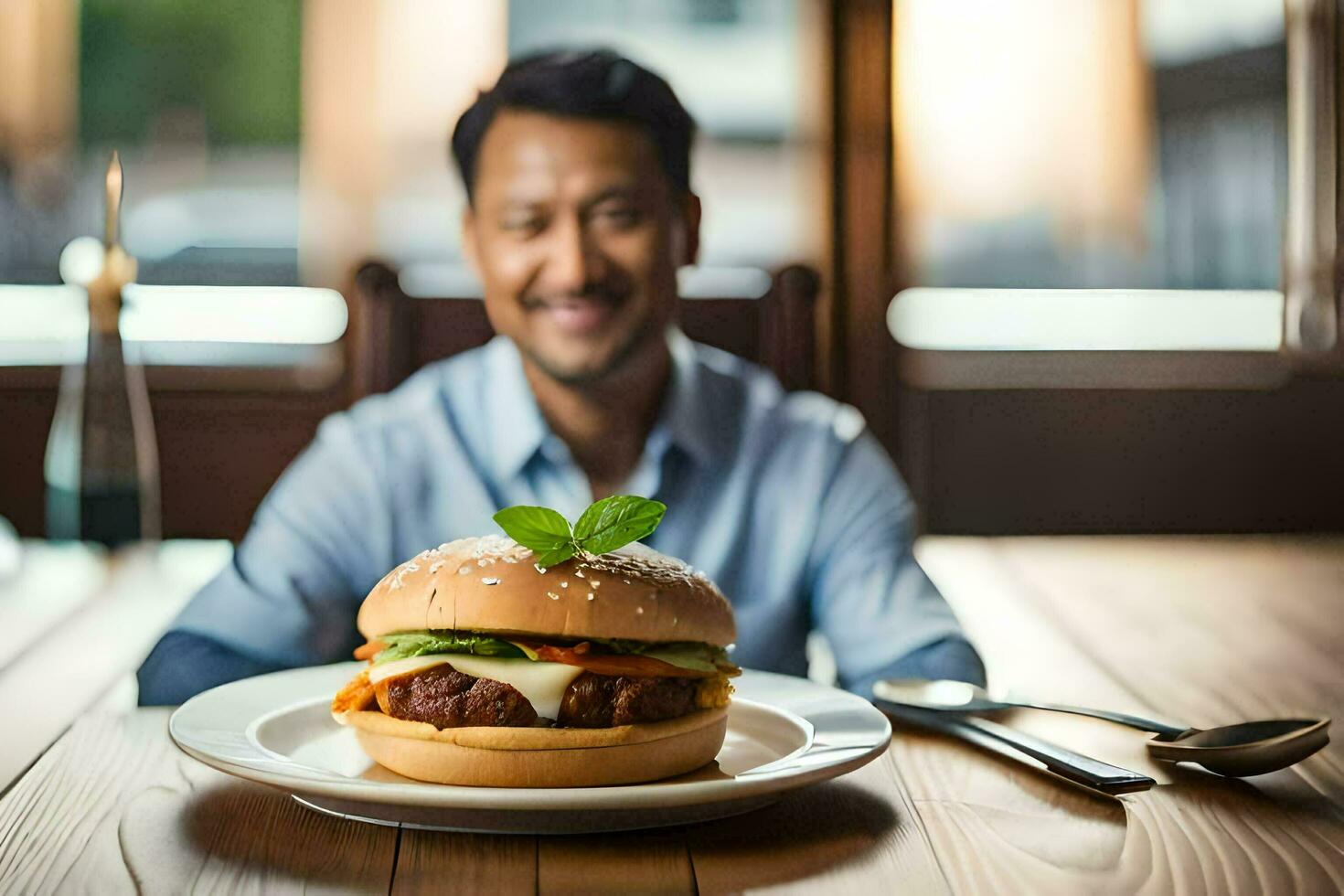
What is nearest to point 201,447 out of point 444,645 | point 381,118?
point 381,118

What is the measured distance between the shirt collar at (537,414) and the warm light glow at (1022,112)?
171 cm

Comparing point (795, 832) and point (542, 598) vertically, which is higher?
point (542, 598)

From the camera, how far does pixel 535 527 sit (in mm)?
828

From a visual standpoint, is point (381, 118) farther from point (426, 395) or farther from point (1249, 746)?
point (1249, 746)

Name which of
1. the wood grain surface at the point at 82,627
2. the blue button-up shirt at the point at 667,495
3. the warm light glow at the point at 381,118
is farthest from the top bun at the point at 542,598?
the warm light glow at the point at 381,118

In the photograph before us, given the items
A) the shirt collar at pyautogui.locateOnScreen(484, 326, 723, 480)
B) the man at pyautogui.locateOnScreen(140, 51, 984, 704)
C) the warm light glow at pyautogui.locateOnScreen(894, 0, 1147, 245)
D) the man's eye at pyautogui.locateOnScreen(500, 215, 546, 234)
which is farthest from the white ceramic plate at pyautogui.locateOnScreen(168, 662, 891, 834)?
the warm light glow at pyautogui.locateOnScreen(894, 0, 1147, 245)

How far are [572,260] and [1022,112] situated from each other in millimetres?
2259

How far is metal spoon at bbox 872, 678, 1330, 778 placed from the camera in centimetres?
83

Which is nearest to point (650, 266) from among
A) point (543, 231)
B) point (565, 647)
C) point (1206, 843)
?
point (543, 231)

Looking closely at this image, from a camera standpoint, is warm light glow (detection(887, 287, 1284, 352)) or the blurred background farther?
warm light glow (detection(887, 287, 1284, 352))

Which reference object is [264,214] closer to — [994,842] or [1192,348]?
[1192,348]

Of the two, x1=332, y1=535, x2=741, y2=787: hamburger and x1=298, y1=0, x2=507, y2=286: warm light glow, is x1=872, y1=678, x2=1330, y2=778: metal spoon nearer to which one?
x1=332, y1=535, x2=741, y2=787: hamburger

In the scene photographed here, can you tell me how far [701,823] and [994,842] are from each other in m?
0.15

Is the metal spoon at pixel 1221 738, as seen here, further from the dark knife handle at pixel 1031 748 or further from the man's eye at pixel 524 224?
the man's eye at pixel 524 224
